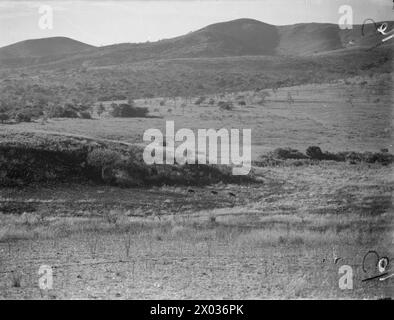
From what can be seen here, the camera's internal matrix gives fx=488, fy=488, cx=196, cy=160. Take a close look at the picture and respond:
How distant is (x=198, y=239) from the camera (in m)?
10.6

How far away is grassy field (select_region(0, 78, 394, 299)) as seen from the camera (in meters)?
7.77

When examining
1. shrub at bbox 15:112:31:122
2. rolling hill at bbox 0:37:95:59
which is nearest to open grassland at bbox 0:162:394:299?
shrub at bbox 15:112:31:122

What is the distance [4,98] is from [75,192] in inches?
813

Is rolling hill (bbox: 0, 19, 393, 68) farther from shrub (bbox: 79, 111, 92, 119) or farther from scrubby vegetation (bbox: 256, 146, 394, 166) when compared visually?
scrubby vegetation (bbox: 256, 146, 394, 166)

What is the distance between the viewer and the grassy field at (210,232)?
7.77m

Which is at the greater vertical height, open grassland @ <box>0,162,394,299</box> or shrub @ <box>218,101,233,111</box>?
shrub @ <box>218,101,233,111</box>

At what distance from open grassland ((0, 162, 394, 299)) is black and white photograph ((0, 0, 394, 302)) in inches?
1.5

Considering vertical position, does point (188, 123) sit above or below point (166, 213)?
above

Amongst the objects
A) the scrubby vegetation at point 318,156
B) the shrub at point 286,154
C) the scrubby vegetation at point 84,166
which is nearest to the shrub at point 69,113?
the scrubby vegetation at point 84,166

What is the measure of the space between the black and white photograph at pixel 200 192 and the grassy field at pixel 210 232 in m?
0.04
